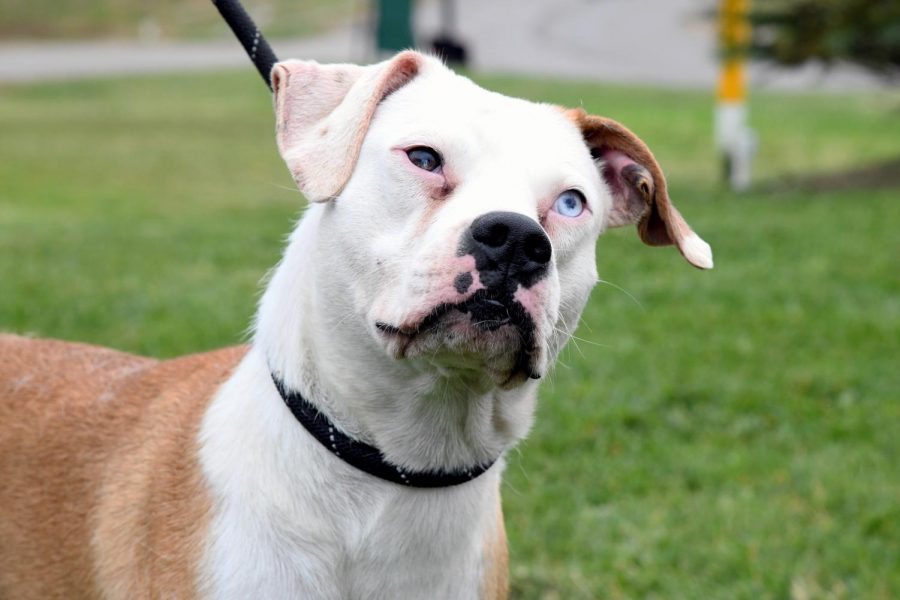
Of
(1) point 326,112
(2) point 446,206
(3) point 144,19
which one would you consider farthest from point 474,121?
(3) point 144,19

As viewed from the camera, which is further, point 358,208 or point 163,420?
point 163,420

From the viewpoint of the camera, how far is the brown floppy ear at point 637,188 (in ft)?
11.2

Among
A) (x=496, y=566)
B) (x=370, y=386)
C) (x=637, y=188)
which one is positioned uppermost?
(x=637, y=188)

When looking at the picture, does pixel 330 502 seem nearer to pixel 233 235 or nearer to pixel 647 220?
pixel 647 220

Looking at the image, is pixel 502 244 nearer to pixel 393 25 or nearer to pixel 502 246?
pixel 502 246

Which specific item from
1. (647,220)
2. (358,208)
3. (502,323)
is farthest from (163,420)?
(647,220)

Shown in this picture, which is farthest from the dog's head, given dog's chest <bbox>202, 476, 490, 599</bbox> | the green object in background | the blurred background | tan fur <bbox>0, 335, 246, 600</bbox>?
the green object in background

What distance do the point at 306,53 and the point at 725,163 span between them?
16916 millimetres

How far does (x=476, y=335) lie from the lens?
2834 millimetres

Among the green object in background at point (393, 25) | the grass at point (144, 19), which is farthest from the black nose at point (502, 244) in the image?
the grass at point (144, 19)

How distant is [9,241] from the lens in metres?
9.83

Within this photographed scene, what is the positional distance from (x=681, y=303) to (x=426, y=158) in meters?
5.37

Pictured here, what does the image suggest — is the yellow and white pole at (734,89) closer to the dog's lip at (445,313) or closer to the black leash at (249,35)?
the black leash at (249,35)

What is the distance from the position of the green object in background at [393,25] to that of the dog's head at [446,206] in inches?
523
